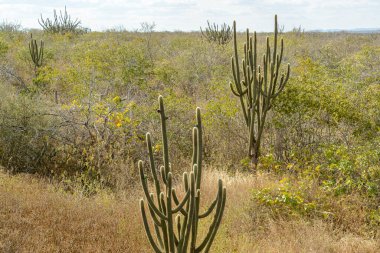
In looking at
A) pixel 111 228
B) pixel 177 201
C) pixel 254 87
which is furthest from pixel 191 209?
pixel 254 87

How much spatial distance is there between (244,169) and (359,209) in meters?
2.59

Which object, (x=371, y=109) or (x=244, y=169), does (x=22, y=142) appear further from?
(x=371, y=109)

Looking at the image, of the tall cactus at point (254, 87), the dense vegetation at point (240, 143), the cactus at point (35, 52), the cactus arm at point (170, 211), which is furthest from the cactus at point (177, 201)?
the cactus at point (35, 52)

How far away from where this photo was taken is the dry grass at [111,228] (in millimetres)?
4938

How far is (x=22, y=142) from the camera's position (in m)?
8.16

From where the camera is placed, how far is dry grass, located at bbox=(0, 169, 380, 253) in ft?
16.2

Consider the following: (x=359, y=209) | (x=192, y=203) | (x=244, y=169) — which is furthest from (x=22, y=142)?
(x=359, y=209)

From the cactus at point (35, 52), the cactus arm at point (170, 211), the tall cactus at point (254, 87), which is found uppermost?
the cactus at point (35, 52)

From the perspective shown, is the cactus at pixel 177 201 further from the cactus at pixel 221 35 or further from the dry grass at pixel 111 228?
the cactus at pixel 221 35

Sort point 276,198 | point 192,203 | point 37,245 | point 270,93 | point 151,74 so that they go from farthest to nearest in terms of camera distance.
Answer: point 151,74 → point 270,93 → point 276,198 → point 37,245 → point 192,203

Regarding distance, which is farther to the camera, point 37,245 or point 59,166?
point 59,166

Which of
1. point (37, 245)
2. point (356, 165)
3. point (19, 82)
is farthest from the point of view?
point (19, 82)

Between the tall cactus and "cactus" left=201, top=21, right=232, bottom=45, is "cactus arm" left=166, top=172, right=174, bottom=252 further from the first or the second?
"cactus" left=201, top=21, right=232, bottom=45

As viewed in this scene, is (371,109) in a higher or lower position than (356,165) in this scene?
higher
